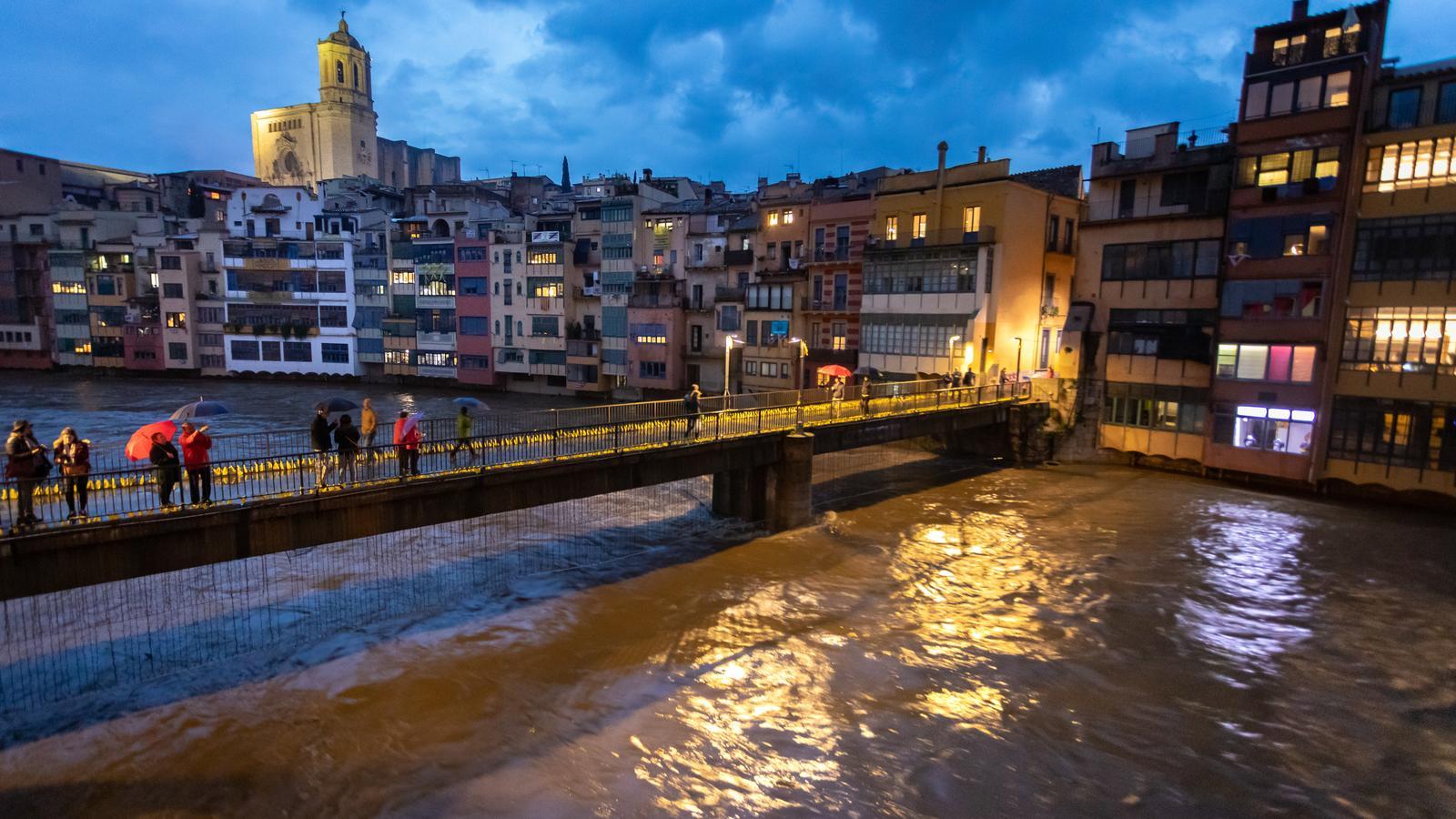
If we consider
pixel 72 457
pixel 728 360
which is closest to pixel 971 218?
pixel 728 360

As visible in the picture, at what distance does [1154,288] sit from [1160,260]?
1.40 metres

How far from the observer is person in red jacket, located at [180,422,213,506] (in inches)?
583

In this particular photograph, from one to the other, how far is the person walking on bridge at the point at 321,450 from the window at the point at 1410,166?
39.1 metres

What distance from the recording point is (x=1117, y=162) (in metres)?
37.9

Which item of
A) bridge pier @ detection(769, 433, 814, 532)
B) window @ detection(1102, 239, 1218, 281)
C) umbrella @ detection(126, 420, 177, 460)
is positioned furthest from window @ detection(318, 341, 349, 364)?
window @ detection(1102, 239, 1218, 281)

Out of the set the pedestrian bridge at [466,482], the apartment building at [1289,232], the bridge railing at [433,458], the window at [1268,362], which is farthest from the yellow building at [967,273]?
the bridge railing at [433,458]

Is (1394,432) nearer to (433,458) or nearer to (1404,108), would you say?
(1404,108)

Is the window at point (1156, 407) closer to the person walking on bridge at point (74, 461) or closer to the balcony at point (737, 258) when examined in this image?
the balcony at point (737, 258)

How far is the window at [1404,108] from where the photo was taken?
2881 cm

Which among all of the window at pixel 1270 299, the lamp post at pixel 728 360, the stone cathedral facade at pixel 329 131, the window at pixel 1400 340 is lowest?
the lamp post at pixel 728 360

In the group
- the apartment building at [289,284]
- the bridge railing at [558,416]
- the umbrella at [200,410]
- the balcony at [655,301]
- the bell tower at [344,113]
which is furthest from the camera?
the bell tower at [344,113]

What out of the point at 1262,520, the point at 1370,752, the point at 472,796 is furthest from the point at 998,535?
the point at 472,796

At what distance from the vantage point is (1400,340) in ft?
96.8

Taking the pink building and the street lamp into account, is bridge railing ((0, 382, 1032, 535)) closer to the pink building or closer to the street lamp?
the street lamp
